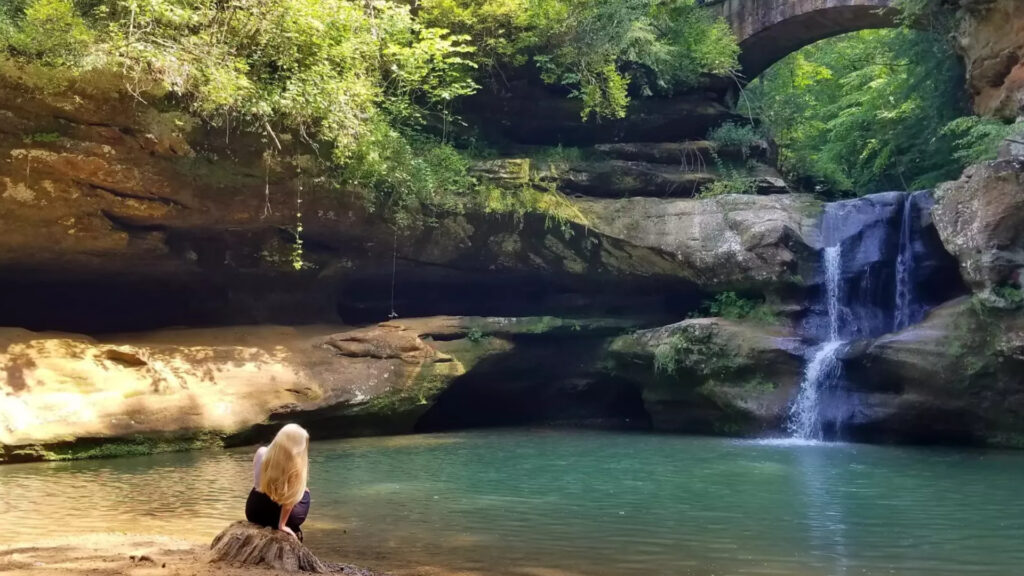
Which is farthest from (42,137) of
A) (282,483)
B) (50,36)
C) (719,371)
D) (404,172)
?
(719,371)

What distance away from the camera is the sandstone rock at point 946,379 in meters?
14.0

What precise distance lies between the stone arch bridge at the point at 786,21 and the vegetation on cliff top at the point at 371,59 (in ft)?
2.26

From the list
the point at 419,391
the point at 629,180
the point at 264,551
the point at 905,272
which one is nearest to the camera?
the point at 264,551

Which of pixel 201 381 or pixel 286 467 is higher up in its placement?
pixel 286 467

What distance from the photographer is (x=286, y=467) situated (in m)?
4.77

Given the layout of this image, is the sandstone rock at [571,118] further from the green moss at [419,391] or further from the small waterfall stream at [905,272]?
the green moss at [419,391]

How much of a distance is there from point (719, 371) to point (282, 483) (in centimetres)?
1281

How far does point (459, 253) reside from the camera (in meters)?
18.2

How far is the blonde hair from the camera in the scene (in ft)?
15.5

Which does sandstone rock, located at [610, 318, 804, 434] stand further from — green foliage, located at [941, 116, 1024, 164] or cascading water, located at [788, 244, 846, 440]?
green foliage, located at [941, 116, 1024, 164]

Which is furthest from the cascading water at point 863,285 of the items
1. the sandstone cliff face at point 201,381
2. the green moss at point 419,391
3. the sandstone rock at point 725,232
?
the sandstone cliff face at point 201,381

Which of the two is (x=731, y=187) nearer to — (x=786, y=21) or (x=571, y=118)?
(x=571, y=118)

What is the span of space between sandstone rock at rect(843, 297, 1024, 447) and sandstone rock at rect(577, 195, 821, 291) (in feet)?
9.05

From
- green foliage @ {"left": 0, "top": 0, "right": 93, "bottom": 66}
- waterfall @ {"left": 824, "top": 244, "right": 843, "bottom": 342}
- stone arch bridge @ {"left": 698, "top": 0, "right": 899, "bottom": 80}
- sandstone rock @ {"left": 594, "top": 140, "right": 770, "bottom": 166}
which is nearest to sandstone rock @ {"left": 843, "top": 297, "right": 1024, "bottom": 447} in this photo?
waterfall @ {"left": 824, "top": 244, "right": 843, "bottom": 342}
